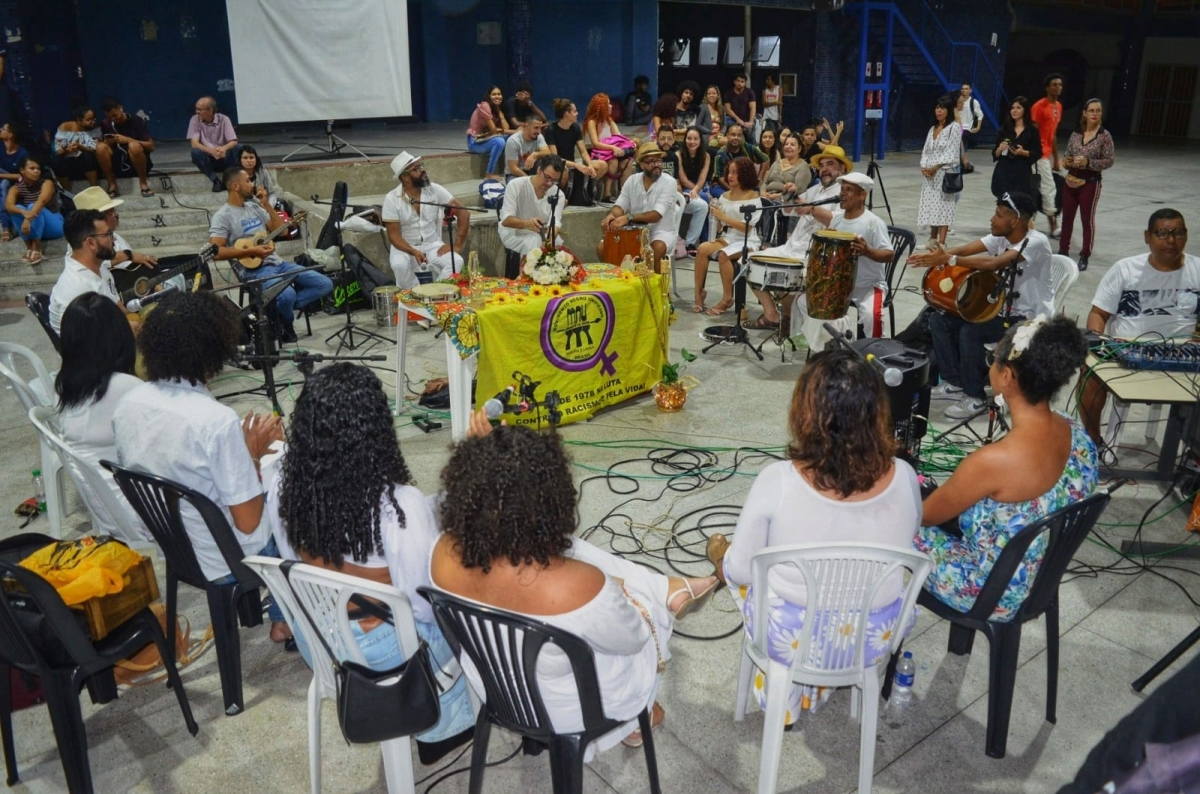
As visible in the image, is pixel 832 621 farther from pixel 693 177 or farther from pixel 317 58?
pixel 317 58

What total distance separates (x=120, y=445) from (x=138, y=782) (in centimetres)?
103

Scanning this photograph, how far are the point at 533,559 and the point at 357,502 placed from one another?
0.56m

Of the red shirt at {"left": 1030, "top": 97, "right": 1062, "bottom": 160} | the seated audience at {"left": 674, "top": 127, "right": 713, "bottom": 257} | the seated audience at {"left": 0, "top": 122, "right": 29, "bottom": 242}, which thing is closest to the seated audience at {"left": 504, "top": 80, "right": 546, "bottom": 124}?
the seated audience at {"left": 674, "top": 127, "right": 713, "bottom": 257}

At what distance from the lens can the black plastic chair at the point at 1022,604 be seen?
2.66m

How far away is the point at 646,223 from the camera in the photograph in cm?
767

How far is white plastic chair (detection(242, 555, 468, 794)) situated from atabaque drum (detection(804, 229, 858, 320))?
3672mm

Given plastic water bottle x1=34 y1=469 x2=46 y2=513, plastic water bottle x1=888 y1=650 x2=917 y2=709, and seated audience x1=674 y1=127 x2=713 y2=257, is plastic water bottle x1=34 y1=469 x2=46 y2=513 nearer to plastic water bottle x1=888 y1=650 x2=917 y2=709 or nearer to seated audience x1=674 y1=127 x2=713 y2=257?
plastic water bottle x1=888 y1=650 x2=917 y2=709

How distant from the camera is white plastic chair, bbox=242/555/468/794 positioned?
230cm

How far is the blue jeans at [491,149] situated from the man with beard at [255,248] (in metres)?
4.39

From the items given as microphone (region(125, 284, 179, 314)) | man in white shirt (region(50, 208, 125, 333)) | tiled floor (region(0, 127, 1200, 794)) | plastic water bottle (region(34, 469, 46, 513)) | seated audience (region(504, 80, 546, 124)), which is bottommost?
tiled floor (region(0, 127, 1200, 794))

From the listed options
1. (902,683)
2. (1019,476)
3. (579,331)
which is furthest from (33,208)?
(1019,476)

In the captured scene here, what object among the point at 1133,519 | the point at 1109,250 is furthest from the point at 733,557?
the point at 1109,250

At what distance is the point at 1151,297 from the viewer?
190 inches

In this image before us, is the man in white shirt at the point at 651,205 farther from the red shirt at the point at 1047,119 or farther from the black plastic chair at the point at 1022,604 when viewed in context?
the black plastic chair at the point at 1022,604
